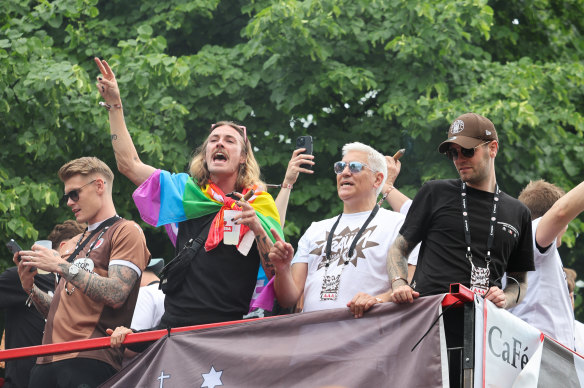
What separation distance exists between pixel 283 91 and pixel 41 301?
500 cm

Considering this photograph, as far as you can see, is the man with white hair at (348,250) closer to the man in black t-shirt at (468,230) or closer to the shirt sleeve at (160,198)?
the man in black t-shirt at (468,230)

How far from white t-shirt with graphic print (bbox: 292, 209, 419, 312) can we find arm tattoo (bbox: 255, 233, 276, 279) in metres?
0.25

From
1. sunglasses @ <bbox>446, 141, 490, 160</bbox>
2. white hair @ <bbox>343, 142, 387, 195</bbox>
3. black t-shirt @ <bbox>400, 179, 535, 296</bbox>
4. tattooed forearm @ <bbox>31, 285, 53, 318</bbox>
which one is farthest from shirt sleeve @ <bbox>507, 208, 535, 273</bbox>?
tattooed forearm @ <bbox>31, 285, 53, 318</bbox>

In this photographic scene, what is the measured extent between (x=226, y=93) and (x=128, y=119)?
1331 mm

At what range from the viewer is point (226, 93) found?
10.7 metres

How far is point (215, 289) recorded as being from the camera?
5227 mm

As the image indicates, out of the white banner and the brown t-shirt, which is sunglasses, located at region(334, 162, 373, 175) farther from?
the white banner

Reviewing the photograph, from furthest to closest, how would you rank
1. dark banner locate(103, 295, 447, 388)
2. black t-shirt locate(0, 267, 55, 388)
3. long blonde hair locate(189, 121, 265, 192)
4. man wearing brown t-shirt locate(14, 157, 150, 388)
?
black t-shirt locate(0, 267, 55, 388) → long blonde hair locate(189, 121, 265, 192) → man wearing brown t-shirt locate(14, 157, 150, 388) → dark banner locate(103, 295, 447, 388)

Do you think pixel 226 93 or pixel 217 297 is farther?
pixel 226 93

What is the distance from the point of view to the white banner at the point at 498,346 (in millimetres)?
3869

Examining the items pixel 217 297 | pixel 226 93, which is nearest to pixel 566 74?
pixel 226 93

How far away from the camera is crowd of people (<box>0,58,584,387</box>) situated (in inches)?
178

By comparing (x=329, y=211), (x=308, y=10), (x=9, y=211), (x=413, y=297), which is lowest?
(x=413, y=297)

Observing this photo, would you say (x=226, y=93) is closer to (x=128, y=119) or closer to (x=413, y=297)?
(x=128, y=119)
